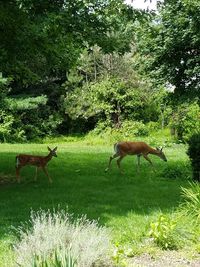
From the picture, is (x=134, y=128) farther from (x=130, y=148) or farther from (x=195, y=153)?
(x=195, y=153)

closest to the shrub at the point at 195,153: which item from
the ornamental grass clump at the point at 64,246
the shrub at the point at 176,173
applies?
the shrub at the point at 176,173

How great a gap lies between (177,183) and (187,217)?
19.5 ft

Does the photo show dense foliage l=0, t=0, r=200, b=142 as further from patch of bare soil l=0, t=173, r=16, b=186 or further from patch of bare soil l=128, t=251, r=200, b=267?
patch of bare soil l=128, t=251, r=200, b=267

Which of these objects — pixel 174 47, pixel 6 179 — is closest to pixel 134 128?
pixel 174 47

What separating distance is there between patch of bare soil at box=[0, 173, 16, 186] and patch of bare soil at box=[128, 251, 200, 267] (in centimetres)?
737

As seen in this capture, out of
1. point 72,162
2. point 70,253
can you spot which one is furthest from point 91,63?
point 70,253

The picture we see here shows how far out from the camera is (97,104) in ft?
113

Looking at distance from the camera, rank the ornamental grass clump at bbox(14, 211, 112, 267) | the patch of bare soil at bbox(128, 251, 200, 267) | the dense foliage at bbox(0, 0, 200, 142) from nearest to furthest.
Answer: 1. the ornamental grass clump at bbox(14, 211, 112, 267)
2. the patch of bare soil at bbox(128, 251, 200, 267)
3. the dense foliage at bbox(0, 0, 200, 142)

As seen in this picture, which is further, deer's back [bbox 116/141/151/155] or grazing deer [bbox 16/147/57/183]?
deer's back [bbox 116/141/151/155]

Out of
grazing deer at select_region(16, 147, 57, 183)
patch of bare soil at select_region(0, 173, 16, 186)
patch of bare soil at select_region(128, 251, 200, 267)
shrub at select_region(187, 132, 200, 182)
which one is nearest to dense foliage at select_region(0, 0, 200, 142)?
grazing deer at select_region(16, 147, 57, 183)

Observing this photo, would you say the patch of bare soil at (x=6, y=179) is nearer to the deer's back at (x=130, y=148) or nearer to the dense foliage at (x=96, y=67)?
the dense foliage at (x=96, y=67)

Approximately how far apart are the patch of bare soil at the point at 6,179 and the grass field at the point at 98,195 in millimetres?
31

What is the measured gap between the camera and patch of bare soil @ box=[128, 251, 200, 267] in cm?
613

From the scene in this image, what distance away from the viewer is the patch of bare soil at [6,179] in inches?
522
